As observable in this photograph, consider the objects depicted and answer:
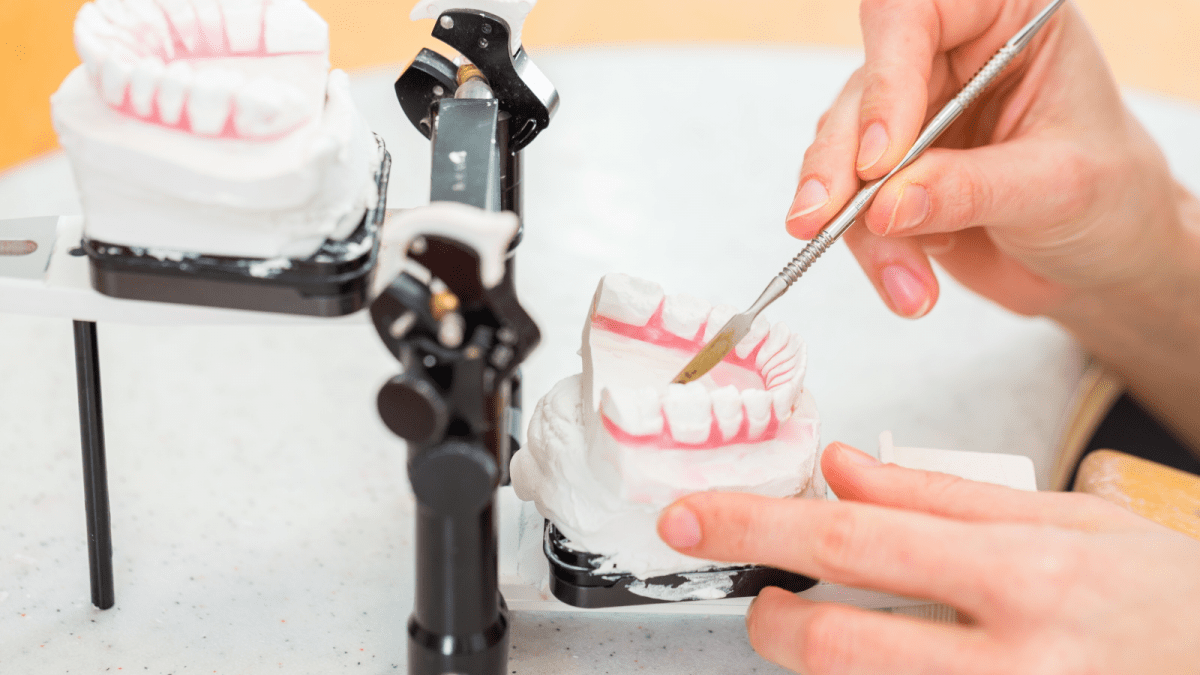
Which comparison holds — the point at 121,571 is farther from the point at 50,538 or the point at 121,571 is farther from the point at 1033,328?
the point at 1033,328

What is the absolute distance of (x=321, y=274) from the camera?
60cm

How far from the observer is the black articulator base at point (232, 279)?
1.94ft

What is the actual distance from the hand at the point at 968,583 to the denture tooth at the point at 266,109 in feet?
1.09

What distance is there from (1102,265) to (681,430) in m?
0.73

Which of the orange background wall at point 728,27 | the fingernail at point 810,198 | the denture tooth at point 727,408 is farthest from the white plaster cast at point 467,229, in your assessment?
the orange background wall at point 728,27

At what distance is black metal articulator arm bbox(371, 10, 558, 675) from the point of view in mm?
521

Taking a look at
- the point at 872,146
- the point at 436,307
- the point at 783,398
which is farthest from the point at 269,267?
the point at 872,146

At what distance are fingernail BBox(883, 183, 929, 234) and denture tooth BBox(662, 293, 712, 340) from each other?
0.76 ft

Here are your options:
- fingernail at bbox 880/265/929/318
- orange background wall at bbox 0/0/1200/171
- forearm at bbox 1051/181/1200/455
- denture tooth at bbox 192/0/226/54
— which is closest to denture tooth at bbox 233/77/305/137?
denture tooth at bbox 192/0/226/54

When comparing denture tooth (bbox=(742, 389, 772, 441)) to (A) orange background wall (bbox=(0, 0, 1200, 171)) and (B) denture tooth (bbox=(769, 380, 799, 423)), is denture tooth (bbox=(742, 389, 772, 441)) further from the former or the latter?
(A) orange background wall (bbox=(0, 0, 1200, 171))

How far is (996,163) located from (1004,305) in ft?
1.26

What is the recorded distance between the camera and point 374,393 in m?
1.06

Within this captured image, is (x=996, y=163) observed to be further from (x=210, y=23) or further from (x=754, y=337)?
(x=210, y=23)

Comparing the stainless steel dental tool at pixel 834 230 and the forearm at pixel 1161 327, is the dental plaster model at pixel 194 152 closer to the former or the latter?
the stainless steel dental tool at pixel 834 230
